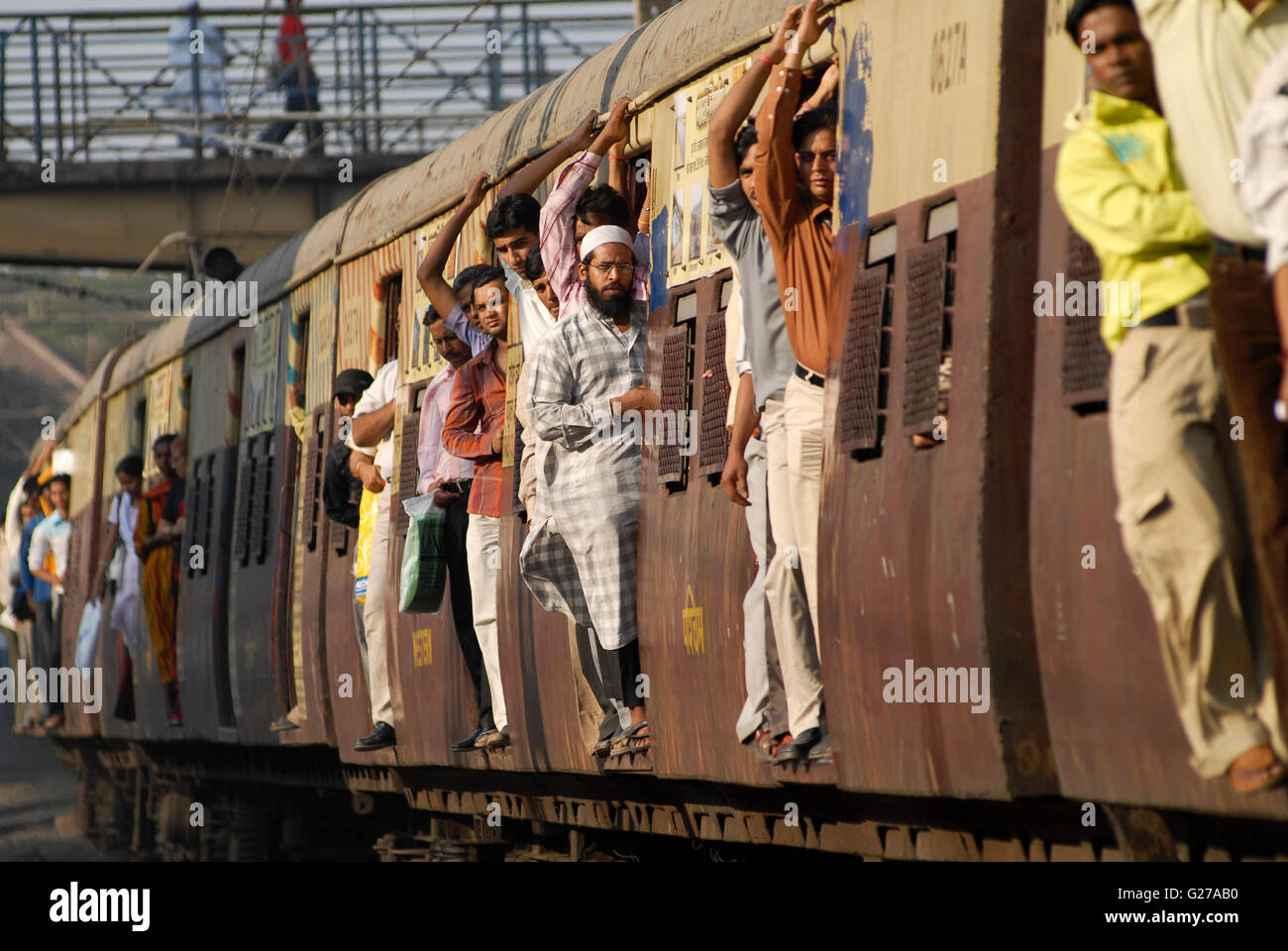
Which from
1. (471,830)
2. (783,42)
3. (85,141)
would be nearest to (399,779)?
(471,830)

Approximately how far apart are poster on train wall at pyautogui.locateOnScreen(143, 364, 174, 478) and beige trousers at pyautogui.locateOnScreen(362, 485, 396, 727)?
7.12 metres

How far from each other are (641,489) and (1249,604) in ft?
13.4

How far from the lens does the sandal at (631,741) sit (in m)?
8.55

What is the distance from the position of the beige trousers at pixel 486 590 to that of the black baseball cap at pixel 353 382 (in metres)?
2.35

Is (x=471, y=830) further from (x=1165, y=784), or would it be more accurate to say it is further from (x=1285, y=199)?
(x=1285, y=199)

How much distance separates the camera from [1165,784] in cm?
494

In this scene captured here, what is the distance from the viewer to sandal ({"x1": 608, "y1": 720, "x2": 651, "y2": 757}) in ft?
28.1

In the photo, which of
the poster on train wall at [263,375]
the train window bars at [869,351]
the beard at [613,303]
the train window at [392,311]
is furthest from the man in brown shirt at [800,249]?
the poster on train wall at [263,375]

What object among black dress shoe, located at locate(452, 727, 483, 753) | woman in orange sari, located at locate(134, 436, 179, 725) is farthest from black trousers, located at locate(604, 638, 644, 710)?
woman in orange sari, located at locate(134, 436, 179, 725)

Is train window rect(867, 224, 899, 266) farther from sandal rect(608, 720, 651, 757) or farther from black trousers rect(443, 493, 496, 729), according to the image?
black trousers rect(443, 493, 496, 729)

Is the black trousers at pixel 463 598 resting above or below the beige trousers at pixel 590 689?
above

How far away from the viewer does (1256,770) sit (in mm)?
4590

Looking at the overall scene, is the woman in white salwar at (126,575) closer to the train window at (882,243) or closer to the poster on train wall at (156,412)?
the poster on train wall at (156,412)

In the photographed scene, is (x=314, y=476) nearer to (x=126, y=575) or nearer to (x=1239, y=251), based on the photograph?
(x=126, y=575)
